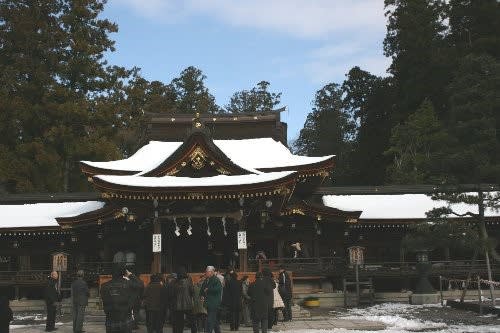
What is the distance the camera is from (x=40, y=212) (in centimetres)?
2806

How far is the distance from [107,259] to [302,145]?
58.9 m

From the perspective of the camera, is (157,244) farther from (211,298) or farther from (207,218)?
(211,298)

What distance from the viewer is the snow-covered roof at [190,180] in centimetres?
1953

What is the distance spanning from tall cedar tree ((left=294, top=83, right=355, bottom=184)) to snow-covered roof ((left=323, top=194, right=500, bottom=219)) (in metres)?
33.7

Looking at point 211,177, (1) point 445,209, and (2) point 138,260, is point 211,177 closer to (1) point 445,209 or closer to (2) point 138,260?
(2) point 138,260

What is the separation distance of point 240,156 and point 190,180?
9.75 meters

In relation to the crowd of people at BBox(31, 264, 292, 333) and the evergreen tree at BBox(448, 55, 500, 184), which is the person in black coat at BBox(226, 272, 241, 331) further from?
the evergreen tree at BBox(448, 55, 500, 184)

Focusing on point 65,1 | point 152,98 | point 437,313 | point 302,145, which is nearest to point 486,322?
point 437,313

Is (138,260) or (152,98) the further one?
(152,98)

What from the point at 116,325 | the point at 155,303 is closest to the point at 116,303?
the point at 116,325

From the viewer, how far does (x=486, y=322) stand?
15969 millimetres

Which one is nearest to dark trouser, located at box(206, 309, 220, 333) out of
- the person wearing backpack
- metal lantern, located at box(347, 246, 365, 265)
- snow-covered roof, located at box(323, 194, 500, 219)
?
the person wearing backpack

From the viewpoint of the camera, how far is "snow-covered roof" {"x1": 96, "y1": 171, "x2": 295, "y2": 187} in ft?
64.1

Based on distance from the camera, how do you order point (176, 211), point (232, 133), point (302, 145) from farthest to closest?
point (302, 145) < point (232, 133) < point (176, 211)
